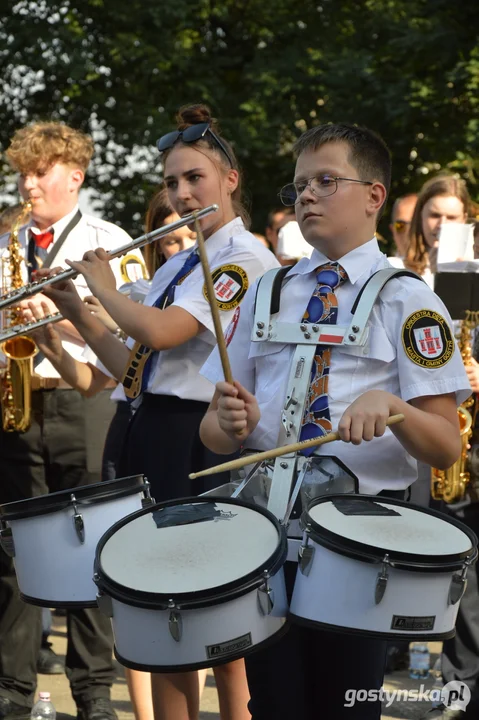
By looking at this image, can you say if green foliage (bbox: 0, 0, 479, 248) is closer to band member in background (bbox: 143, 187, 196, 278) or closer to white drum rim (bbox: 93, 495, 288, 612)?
band member in background (bbox: 143, 187, 196, 278)

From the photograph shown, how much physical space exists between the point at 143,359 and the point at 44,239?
168cm

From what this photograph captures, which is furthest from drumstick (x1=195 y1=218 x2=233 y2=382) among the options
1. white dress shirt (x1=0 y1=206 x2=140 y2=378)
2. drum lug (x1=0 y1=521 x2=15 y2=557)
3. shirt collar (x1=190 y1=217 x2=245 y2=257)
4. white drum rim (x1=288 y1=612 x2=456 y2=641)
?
white dress shirt (x1=0 y1=206 x2=140 y2=378)

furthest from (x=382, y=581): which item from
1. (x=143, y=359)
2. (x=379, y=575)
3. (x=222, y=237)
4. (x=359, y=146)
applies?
(x=222, y=237)

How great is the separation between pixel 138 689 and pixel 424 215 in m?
3.10

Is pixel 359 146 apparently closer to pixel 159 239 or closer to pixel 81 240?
pixel 159 239

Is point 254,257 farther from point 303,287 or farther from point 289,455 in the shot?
point 289,455

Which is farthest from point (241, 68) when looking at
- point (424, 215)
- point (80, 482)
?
point (80, 482)

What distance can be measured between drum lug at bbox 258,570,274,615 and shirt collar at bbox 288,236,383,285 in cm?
94

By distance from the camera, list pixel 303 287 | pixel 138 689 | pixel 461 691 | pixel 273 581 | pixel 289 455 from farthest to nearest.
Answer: pixel 461 691 < pixel 138 689 < pixel 303 287 < pixel 289 455 < pixel 273 581

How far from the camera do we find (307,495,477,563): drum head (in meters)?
2.58

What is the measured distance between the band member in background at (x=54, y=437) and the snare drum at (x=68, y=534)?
191 centimetres

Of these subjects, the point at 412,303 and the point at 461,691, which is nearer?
the point at 412,303

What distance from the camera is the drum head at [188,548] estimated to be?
2.58m

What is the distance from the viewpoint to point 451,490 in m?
5.18
